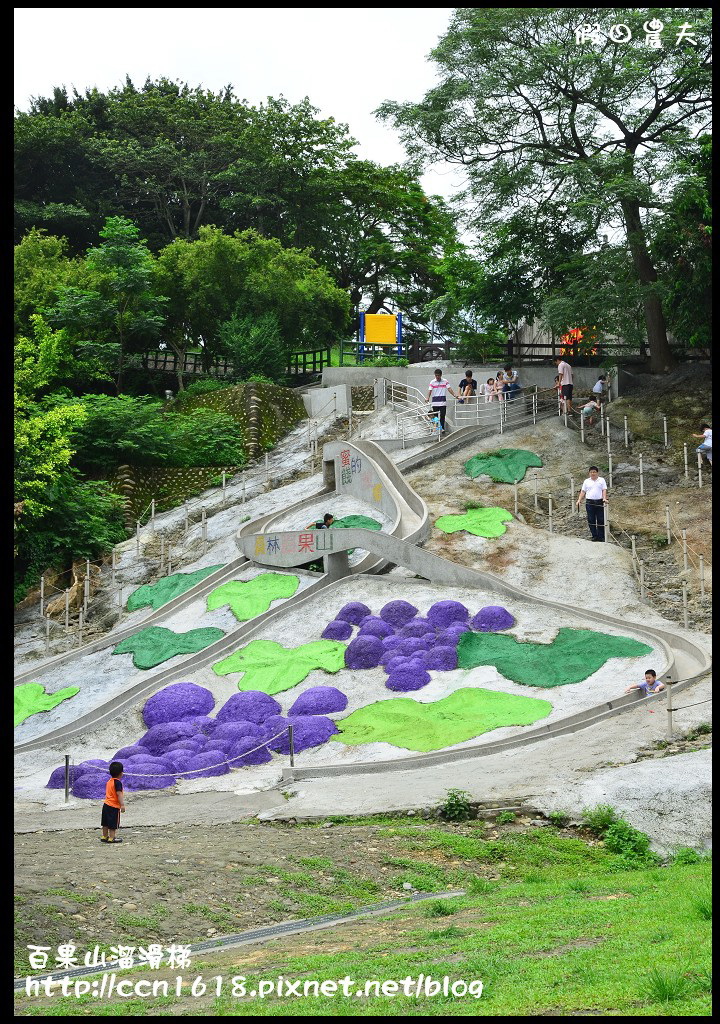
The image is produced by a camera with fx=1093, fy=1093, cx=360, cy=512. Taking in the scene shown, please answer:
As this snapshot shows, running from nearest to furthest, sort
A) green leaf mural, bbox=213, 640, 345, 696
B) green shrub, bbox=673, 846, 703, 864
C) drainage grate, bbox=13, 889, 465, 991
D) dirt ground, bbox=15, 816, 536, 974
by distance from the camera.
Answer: drainage grate, bbox=13, 889, 465, 991
dirt ground, bbox=15, 816, 536, 974
green shrub, bbox=673, 846, 703, 864
green leaf mural, bbox=213, 640, 345, 696

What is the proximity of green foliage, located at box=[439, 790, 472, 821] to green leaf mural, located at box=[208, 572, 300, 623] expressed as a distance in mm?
10304

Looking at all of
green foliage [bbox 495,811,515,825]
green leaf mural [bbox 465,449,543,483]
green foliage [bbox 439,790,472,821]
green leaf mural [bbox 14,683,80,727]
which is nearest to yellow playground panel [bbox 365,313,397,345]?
green leaf mural [bbox 465,449,543,483]

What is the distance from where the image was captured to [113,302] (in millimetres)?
41125

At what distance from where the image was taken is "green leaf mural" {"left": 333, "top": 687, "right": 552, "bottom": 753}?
17.2 m

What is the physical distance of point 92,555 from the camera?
32.4 metres

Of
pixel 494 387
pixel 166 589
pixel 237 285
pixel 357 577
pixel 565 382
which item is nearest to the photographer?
pixel 357 577

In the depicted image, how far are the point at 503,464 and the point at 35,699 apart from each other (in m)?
13.1

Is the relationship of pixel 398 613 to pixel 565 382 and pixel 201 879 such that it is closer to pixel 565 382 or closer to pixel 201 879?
pixel 201 879

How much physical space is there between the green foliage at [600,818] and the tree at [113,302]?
3079 centimetres

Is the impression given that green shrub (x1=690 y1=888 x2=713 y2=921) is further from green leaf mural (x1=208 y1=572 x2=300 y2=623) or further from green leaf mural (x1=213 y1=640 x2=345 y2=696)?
green leaf mural (x1=208 y1=572 x2=300 y2=623)

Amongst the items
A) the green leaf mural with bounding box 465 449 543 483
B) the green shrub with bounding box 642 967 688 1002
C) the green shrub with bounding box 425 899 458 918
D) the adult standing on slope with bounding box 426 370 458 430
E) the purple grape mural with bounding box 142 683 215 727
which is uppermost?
the adult standing on slope with bounding box 426 370 458 430

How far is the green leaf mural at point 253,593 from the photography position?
2405 centimetres

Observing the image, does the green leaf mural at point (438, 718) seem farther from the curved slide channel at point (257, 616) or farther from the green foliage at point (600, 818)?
the curved slide channel at point (257, 616)

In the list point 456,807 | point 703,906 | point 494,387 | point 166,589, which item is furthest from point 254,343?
point 703,906
